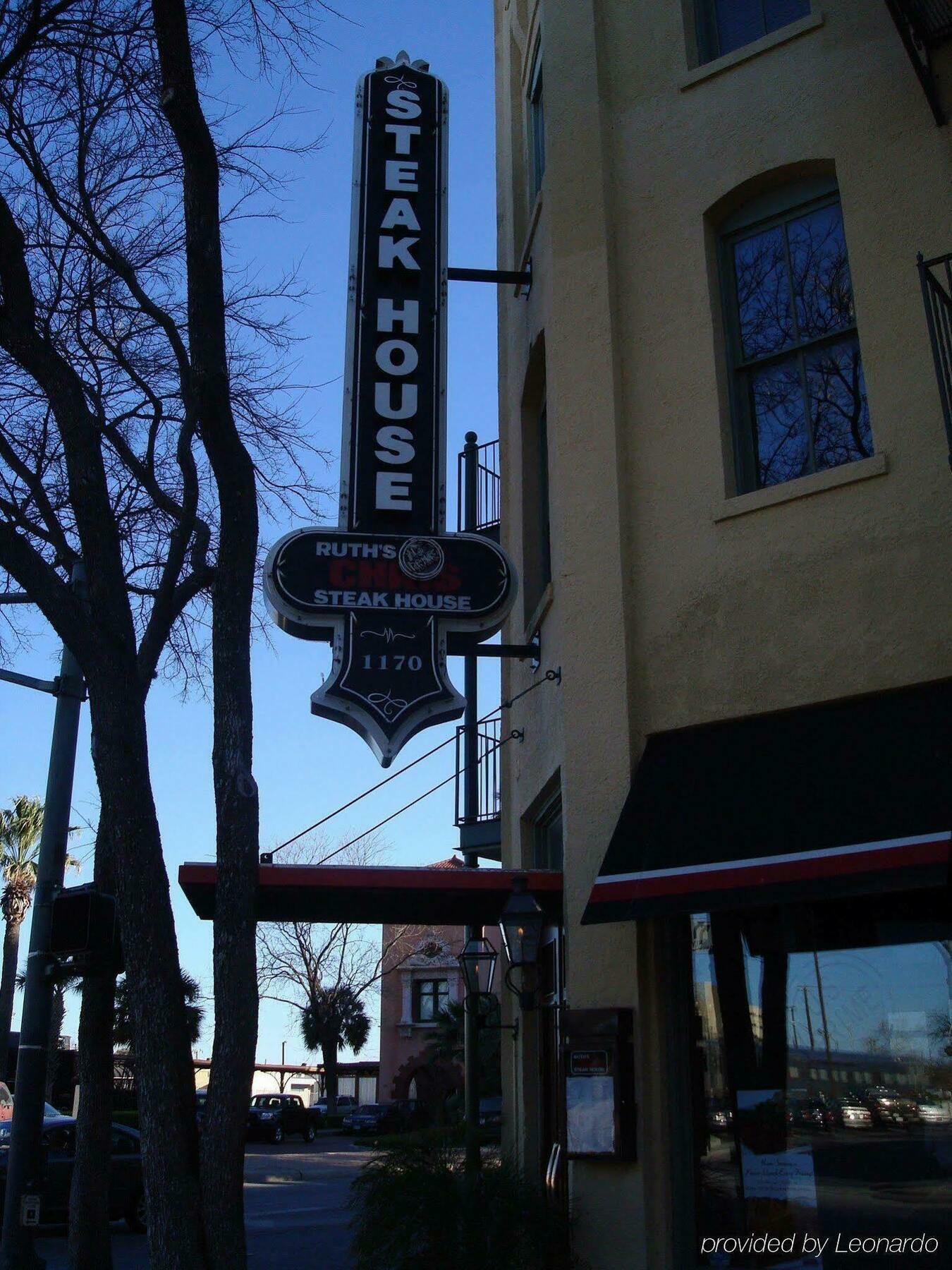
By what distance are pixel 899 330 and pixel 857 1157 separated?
460 cm

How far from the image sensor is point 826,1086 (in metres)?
6.61

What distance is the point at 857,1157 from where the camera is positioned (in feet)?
21.0

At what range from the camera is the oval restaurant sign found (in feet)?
28.3

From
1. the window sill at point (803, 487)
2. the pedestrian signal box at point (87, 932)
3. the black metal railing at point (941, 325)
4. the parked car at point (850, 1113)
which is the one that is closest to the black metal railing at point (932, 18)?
the black metal railing at point (941, 325)

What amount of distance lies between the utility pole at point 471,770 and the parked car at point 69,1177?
23.0ft

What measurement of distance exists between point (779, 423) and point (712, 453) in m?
0.49

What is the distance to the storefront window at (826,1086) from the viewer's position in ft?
20.5

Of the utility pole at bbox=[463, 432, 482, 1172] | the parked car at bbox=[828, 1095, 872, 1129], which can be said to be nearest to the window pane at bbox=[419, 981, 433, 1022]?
the utility pole at bbox=[463, 432, 482, 1172]

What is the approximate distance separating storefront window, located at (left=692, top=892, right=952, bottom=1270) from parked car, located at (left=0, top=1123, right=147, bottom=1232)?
12.9 metres

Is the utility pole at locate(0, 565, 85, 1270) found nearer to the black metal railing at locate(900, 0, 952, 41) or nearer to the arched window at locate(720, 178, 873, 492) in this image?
the arched window at locate(720, 178, 873, 492)

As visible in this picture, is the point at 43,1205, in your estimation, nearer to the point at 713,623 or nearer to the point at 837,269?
the point at 713,623

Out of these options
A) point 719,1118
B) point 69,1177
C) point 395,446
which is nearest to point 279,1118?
Answer: point 69,1177

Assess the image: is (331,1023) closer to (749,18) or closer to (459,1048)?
(459,1048)

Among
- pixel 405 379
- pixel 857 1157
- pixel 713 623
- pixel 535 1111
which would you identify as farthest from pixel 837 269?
pixel 535 1111
